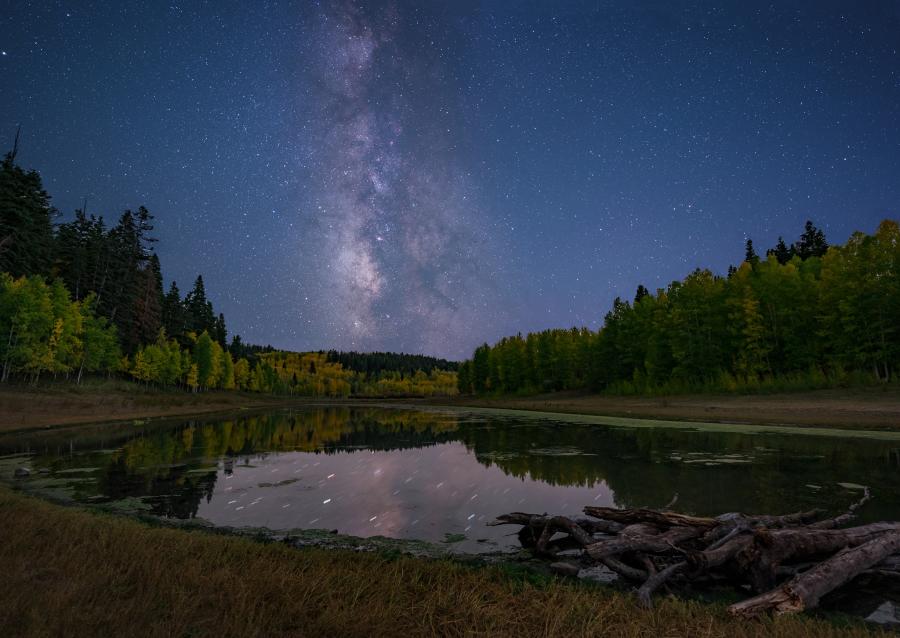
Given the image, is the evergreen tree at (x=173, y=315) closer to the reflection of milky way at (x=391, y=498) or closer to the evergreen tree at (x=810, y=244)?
the reflection of milky way at (x=391, y=498)

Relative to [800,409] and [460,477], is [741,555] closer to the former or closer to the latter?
[460,477]

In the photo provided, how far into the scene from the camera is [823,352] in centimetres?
5188

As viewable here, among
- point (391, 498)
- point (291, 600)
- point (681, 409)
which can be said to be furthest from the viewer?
point (681, 409)

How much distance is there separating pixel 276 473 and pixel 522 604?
55.5 ft

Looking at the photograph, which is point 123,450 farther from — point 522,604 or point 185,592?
point 522,604

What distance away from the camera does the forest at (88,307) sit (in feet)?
189

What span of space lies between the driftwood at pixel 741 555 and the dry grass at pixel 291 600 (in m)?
0.95

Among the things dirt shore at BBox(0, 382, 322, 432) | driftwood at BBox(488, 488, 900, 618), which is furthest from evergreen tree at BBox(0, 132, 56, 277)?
driftwood at BBox(488, 488, 900, 618)

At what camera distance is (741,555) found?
7391mm

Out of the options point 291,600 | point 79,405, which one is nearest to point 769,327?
point 291,600

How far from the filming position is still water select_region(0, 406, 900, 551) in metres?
12.9

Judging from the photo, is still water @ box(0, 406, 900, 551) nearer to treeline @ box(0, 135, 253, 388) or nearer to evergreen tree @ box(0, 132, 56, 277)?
treeline @ box(0, 135, 253, 388)

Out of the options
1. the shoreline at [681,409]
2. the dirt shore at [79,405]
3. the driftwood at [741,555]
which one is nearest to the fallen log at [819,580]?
the driftwood at [741,555]

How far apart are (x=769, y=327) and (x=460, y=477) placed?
5514 centimetres
